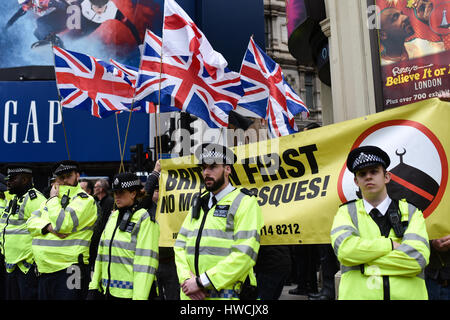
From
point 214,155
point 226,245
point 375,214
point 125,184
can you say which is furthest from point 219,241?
point 125,184

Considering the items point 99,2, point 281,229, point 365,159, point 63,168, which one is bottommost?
point 281,229

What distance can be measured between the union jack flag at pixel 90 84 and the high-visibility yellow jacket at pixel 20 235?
6.89 ft

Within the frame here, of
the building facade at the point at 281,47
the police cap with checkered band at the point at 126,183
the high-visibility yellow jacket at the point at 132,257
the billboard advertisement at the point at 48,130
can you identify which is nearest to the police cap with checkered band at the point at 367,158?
the high-visibility yellow jacket at the point at 132,257

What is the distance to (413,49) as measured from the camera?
5.66 metres

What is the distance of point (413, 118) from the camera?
13.7 feet

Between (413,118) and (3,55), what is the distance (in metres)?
18.0

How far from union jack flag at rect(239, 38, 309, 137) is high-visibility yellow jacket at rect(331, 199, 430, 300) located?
4.66 metres

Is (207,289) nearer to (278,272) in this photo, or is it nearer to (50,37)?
(278,272)

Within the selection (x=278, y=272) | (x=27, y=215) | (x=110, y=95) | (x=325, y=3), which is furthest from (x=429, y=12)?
Answer: (x=27, y=215)

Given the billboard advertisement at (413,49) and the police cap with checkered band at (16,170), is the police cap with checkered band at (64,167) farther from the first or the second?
the billboard advertisement at (413,49)

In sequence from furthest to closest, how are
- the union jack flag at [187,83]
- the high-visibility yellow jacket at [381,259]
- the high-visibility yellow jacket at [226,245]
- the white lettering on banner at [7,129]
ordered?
1. the white lettering on banner at [7,129]
2. the union jack flag at [187,83]
3. the high-visibility yellow jacket at [226,245]
4. the high-visibility yellow jacket at [381,259]

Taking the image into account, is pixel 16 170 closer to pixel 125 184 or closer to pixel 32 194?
pixel 32 194

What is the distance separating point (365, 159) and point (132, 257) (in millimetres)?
2488

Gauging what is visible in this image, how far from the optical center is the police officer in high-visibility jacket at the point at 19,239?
6.36 metres
